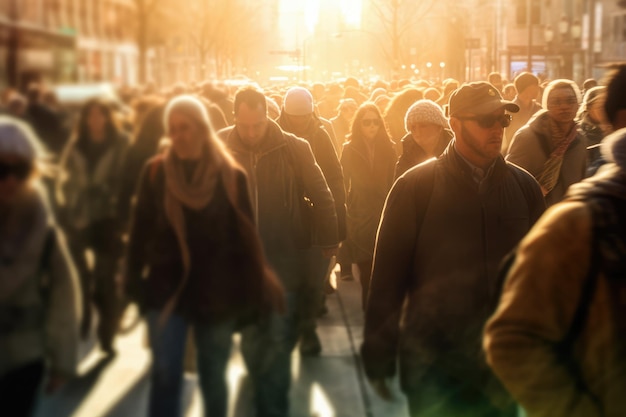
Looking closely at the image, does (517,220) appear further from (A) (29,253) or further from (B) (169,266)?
(A) (29,253)

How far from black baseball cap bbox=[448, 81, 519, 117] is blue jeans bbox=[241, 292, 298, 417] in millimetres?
954

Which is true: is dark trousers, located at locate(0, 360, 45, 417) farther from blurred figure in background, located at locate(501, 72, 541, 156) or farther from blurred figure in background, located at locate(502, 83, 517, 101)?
blurred figure in background, located at locate(502, 83, 517, 101)

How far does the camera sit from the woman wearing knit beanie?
2.46m

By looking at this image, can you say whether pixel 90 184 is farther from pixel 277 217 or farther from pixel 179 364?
pixel 277 217

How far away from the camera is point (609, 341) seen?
2.54 meters

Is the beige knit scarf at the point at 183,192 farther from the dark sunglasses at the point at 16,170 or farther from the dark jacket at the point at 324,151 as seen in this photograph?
the dark jacket at the point at 324,151

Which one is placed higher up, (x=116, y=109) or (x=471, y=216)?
(x=116, y=109)

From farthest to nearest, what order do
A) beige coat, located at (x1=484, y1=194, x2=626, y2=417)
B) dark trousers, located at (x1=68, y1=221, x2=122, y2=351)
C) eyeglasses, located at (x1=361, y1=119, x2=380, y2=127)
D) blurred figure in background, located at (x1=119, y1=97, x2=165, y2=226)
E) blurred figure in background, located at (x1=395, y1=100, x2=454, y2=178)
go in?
eyeglasses, located at (x1=361, y1=119, x2=380, y2=127) < blurred figure in background, located at (x1=395, y1=100, x2=454, y2=178) < beige coat, located at (x1=484, y1=194, x2=626, y2=417) < blurred figure in background, located at (x1=119, y1=97, x2=165, y2=226) < dark trousers, located at (x1=68, y1=221, x2=122, y2=351)

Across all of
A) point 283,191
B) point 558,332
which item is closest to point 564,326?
point 558,332

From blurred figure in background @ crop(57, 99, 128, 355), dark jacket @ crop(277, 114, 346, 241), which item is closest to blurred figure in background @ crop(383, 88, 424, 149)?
dark jacket @ crop(277, 114, 346, 241)

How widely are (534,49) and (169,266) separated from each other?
27.9 meters

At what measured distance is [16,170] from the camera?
2.05m

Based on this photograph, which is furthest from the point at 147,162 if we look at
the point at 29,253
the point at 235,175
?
the point at 235,175

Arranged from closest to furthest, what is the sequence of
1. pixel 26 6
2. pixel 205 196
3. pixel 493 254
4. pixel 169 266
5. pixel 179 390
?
pixel 26 6 < pixel 179 390 < pixel 169 266 < pixel 205 196 < pixel 493 254
